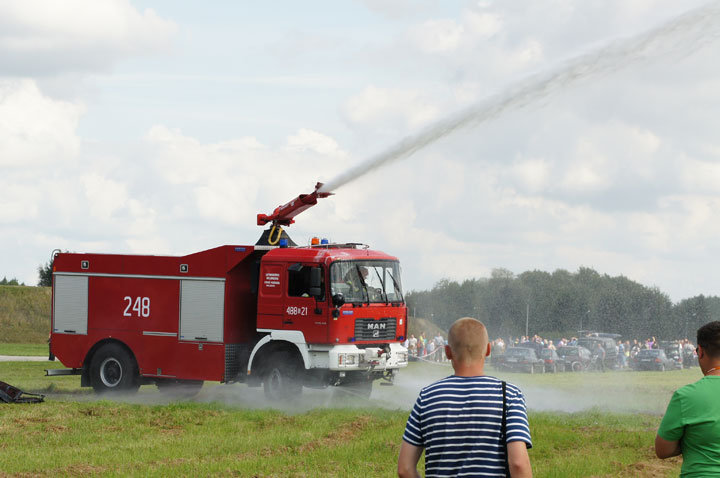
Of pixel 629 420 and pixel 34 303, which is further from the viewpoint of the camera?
pixel 34 303

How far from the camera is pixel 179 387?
19.2m

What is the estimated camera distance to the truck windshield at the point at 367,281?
52.5 feet

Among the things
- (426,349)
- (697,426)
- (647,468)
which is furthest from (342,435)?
(426,349)

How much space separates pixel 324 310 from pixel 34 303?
39.8m

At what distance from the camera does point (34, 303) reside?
1999 inches

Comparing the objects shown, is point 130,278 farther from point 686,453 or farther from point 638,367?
point 638,367

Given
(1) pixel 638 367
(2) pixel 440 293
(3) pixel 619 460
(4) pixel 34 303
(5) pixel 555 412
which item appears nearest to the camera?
(3) pixel 619 460

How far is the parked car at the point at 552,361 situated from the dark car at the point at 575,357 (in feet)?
0.96

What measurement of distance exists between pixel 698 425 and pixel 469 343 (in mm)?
1465

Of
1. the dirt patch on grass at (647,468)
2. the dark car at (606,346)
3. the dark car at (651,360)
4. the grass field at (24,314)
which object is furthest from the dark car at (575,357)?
the grass field at (24,314)

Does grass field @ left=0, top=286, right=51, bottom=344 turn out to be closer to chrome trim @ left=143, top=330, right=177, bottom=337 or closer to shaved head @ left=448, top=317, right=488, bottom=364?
chrome trim @ left=143, top=330, right=177, bottom=337

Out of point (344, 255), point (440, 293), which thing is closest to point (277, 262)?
point (344, 255)

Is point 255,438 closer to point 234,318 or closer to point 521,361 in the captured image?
point 234,318

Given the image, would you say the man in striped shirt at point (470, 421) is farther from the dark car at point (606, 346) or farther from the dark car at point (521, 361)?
the dark car at point (606, 346)
